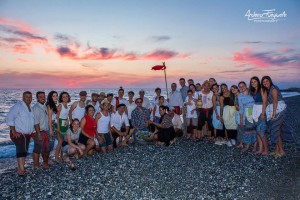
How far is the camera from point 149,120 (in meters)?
15.1

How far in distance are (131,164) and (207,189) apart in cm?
362

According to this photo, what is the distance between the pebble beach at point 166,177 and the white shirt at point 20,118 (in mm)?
1800

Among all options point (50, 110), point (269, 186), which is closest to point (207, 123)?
point (269, 186)

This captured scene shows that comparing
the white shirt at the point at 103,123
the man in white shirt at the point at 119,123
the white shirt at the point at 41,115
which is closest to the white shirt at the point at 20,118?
the white shirt at the point at 41,115

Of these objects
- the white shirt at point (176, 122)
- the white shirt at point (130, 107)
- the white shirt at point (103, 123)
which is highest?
the white shirt at point (130, 107)

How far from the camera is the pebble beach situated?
8.14 meters

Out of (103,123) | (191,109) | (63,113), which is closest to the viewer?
(63,113)

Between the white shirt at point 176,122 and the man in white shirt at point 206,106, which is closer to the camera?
the man in white shirt at point 206,106

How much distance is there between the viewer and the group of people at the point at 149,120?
1053 cm

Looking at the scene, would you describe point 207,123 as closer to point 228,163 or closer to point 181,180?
point 228,163

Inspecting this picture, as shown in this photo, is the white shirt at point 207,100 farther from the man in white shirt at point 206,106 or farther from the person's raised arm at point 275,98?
the person's raised arm at point 275,98

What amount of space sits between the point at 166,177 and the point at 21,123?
17.8 ft

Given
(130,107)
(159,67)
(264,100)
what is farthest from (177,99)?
(264,100)

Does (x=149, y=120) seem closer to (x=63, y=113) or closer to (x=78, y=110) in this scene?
(x=78, y=110)
